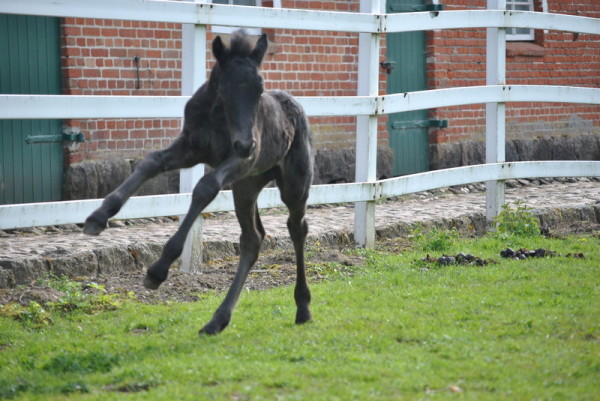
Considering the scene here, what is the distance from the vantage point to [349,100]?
9094 millimetres

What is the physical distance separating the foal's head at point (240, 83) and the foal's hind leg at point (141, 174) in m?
0.36

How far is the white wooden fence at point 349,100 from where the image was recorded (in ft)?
23.3

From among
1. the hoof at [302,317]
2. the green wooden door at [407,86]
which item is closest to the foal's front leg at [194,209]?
the hoof at [302,317]

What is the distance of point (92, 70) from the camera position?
11.1 metres

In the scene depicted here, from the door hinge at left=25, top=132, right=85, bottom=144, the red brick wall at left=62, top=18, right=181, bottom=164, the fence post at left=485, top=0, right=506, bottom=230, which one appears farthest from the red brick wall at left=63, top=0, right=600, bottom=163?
the fence post at left=485, top=0, right=506, bottom=230

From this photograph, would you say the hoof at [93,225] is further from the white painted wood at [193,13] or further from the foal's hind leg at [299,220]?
the white painted wood at [193,13]

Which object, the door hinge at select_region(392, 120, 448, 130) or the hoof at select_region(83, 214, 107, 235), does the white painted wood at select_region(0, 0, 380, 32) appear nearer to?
the hoof at select_region(83, 214, 107, 235)

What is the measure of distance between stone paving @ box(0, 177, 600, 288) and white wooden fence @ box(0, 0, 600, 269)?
453 mm

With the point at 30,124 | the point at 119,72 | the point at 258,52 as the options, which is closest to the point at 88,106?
the point at 258,52

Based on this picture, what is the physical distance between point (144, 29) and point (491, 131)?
4.18 m

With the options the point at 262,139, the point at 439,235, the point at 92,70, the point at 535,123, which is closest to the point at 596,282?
the point at 439,235

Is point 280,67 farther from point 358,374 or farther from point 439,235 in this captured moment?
point 358,374

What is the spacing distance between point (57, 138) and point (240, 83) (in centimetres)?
569

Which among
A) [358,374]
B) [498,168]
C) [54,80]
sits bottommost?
[358,374]
